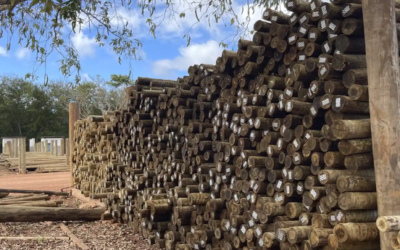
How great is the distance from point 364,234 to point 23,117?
43525 mm

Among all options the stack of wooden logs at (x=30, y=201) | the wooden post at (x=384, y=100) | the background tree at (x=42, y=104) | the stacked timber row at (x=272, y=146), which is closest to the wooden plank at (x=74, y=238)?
the stacked timber row at (x=272, y=146)

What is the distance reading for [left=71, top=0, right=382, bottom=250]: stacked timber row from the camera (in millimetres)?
4195

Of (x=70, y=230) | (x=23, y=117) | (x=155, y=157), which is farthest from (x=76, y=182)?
(x=23, y=117)

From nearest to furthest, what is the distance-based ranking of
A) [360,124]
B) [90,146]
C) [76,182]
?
[360,124] < [90,146] < [76,182]

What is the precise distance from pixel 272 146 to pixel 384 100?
159cm

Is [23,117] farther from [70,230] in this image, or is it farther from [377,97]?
[377,97]

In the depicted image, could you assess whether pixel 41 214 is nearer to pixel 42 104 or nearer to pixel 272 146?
pixel 272 146

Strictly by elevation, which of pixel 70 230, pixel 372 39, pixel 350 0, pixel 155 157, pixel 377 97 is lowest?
pixel 70 230

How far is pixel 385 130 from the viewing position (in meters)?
3.84

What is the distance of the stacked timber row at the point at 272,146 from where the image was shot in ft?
13.8

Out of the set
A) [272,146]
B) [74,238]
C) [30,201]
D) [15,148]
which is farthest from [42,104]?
[272,146]

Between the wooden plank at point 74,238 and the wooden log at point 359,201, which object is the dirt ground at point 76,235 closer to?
the wooden plank at point 74,238

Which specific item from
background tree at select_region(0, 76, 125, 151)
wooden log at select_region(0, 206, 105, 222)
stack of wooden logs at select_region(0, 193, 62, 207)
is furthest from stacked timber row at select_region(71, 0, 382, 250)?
background tree at select_region(0, 76, 125, 151)

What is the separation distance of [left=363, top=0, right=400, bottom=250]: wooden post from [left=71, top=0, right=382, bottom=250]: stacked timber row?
0.79 feet
